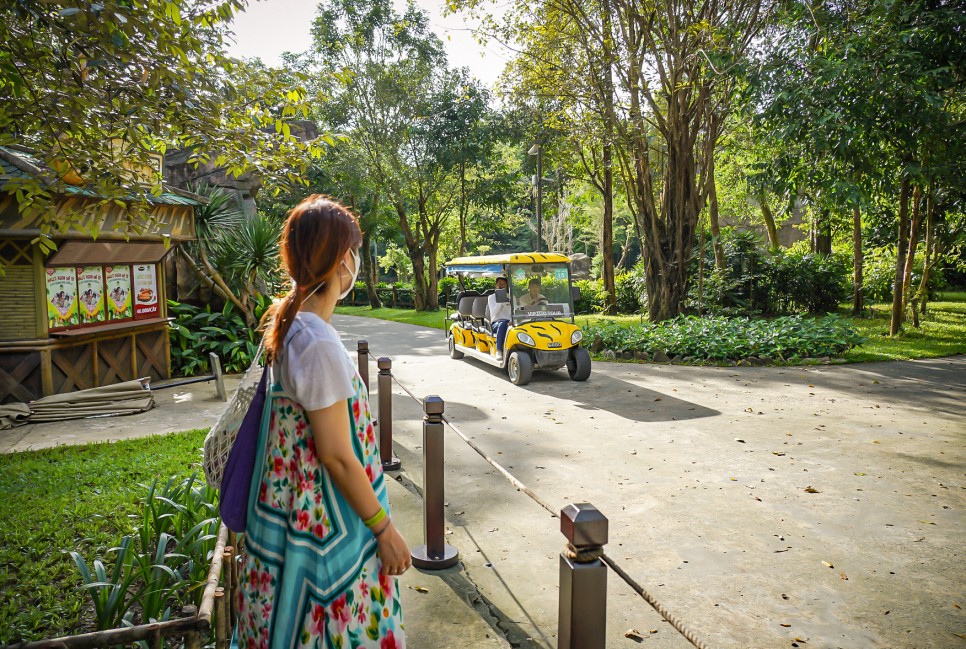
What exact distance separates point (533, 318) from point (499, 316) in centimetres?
87

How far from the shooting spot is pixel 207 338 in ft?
40.4

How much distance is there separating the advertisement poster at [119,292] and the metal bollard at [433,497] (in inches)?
307

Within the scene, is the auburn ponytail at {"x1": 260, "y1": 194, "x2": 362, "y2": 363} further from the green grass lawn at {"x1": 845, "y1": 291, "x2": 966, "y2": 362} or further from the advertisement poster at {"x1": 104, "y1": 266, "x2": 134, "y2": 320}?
the green grass lawn at {"x1": 845, "y1": 291, "x2": 966, "y2": 362}

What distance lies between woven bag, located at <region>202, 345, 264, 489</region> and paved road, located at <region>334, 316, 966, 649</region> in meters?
1.96

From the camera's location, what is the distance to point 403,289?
35281mm

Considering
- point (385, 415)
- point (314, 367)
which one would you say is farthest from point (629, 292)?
point (314, 367)

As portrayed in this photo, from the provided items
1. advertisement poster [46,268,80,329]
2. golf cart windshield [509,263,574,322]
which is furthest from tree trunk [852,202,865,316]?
advertisement poster [46,268,80,329]

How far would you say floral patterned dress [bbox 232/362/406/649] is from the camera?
2057mm

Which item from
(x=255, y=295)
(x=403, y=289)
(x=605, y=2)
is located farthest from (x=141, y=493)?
(x=403, y=289)

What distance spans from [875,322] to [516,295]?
40.7 ft

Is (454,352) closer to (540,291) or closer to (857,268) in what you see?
(540,291)

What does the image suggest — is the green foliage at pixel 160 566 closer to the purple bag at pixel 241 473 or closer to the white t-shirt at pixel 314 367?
the purple bag at pixel 241 473

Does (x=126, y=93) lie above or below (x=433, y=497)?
above

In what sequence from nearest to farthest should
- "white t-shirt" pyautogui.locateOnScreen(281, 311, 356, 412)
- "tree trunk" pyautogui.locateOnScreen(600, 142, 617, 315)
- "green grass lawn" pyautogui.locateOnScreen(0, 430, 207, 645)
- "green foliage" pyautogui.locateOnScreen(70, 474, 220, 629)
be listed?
"white t-shirt" pyautogui.locateOnScreen(281, 311, 356, 412) → "green foliage" pyautogui.locateOnScreen(70, 474, 220, 629) → "green grass lawn" pyautogui.locateOnScreen(0, 430, 207, 645) → "tree trunk" pyautogui.locateOnScreen(600, 142, 617, 315)
